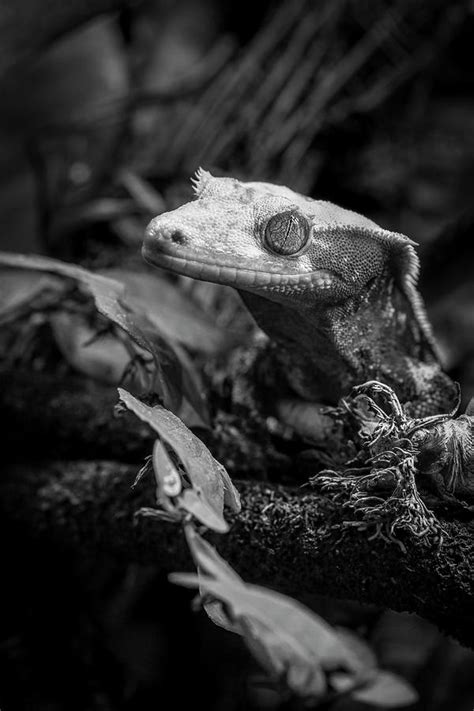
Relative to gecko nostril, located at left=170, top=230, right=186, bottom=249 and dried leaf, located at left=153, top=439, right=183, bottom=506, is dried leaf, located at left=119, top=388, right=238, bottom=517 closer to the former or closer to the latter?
dried leaf, located at left=153, top=439, right=183, bottom=506

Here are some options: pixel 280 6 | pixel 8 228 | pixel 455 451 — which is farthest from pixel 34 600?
pixel 280 6

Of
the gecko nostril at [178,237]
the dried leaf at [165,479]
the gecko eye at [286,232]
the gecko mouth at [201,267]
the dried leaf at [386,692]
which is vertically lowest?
the dried leaf at [386,692]

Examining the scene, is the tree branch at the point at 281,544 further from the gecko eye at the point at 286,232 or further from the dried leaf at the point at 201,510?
the gecko eye at the point at 286,232

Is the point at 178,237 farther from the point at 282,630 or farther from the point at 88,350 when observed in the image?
the point at 88,350

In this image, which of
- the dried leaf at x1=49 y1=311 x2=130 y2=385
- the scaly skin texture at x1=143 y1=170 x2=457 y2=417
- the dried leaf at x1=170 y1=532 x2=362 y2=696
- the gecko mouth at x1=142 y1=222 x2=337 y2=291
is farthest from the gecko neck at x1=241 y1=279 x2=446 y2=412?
the dried leaf at x1=170 y1=532 x2=362 y2=696

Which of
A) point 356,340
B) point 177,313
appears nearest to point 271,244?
point 356,340

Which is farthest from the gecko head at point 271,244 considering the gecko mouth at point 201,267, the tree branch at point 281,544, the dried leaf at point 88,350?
the dried leaf at point 88,350

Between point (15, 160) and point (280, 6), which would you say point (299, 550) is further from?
point (280, 6)

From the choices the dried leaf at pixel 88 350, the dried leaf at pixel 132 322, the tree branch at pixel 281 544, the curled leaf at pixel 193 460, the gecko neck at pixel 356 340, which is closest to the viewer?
the curled leaf at pixel 193 460
